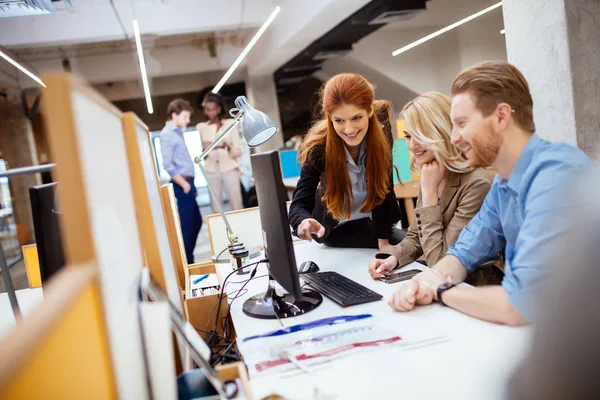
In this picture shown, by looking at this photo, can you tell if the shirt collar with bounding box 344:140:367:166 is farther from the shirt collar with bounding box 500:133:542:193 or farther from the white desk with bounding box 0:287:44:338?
the white desk with bounding box 0:287:44:338

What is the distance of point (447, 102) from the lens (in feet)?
5.37

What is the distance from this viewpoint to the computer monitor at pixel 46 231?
117 cm

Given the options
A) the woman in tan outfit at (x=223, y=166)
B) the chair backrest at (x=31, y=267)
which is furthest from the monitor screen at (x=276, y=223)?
the woman in tan outfit at (x=223, y=166)

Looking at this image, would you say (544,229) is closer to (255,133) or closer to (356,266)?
(356,266)

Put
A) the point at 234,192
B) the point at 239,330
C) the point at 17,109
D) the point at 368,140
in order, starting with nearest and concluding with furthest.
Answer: the point at 239,330
the point at 368,140
the point at 234,192
the point at 17,109

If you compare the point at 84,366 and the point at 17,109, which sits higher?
the point at 17,109

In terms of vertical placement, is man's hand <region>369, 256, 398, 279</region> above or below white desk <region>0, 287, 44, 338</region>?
above

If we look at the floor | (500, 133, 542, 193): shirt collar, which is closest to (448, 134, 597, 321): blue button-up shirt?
(500, 133, 542, 193): shirt collar

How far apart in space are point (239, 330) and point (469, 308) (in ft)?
1.78

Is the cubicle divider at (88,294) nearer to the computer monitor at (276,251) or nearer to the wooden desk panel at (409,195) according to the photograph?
the computer monitor at (276,251)

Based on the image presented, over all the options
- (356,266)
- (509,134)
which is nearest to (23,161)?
(356,266)

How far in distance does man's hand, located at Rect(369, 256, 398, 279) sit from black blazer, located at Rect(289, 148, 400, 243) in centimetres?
44

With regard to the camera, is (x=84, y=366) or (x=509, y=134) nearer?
(x=84, y=366)

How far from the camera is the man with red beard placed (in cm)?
93
